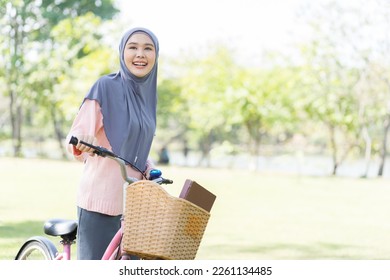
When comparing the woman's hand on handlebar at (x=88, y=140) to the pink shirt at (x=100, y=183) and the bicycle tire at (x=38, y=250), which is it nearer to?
the pink shirt at (x=100, y=183)

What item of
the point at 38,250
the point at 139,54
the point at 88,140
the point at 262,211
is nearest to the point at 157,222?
the point at 88,140

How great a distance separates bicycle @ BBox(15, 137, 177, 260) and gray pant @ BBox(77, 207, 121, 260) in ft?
0.19

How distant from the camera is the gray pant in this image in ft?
7.15

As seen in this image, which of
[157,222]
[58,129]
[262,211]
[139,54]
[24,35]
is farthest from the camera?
[58,129]

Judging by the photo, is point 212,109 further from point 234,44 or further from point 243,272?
point 243,272

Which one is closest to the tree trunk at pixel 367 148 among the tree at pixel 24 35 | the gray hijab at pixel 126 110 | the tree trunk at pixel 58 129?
the tree at pixel 24 35

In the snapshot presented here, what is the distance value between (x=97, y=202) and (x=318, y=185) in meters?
7.14

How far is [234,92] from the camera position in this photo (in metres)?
12.0

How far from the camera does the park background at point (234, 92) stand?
8.83 metres

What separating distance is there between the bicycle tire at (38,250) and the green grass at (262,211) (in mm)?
1377

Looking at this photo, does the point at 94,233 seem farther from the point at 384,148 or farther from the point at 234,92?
the point at 234,92

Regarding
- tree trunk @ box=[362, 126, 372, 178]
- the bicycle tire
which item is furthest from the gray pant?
tree trunk @ box=[362, 126, 372, 178]

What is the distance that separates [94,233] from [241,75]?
A: 1001 cm

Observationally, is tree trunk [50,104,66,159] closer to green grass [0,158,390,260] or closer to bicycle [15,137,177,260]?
green grass [0,158,390,260]
